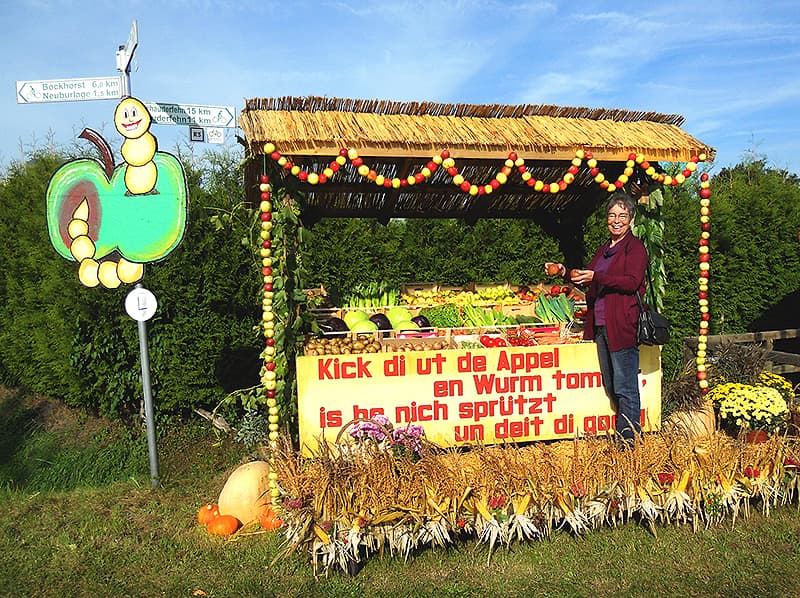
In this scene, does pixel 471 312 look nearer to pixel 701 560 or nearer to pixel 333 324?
pixel 333 324

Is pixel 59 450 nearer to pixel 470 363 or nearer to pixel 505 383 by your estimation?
pixel 470 363

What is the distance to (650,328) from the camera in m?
4.24

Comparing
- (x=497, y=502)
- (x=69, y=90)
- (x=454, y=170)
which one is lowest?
(x=497, y=502)

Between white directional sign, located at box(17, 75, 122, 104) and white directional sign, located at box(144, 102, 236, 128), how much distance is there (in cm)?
35

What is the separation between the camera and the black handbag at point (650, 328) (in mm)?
4234

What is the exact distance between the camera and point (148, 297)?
4.66 m

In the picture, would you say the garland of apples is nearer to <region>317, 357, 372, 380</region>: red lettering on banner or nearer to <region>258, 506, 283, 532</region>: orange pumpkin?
<region>317, 357, 372, 380</region>: red lettering on banner

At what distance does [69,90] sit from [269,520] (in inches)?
147

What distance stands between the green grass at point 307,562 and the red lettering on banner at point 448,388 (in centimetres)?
106

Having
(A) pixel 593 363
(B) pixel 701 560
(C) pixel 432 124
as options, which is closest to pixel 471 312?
(A) pixel 593 363

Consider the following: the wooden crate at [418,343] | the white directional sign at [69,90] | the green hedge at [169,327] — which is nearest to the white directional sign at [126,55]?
the white directional sign at [69,90]

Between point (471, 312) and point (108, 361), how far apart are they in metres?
3.89

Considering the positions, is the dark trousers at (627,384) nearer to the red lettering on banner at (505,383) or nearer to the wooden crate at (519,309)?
the red lettering on banner at (505,383)

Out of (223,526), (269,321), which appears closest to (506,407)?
(269,321)
